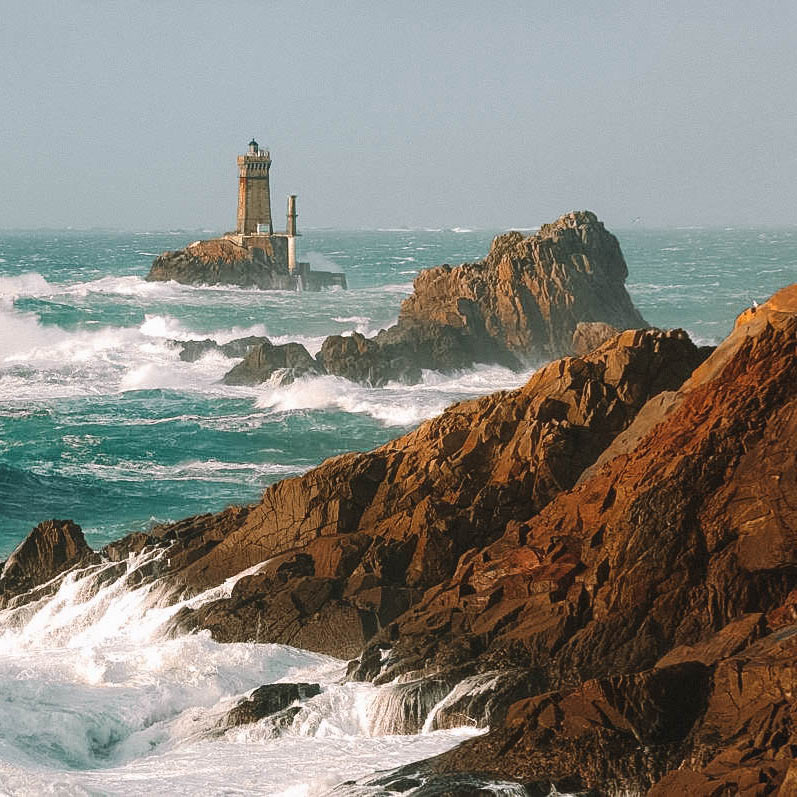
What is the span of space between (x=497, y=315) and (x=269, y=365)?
13.2 meters

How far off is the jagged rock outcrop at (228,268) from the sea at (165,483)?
8.21 feet

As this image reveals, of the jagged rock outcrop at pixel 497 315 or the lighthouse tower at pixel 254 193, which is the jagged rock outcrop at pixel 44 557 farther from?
the lighthouse tower at pixel 254 193

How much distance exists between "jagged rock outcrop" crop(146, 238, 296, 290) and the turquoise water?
285 centimetres

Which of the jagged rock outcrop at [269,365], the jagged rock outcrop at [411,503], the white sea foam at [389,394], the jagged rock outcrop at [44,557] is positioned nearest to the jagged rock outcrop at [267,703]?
the jagged rock outcrop at [411,503]

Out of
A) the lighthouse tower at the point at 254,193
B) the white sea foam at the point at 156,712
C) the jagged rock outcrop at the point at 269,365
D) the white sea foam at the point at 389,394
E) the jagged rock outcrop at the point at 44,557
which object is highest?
the lighthouse tower at the point at 254,193

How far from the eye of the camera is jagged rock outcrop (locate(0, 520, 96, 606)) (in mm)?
32688

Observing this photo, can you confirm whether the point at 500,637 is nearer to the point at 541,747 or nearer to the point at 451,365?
the point at 541,747

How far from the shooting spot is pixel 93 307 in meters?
113

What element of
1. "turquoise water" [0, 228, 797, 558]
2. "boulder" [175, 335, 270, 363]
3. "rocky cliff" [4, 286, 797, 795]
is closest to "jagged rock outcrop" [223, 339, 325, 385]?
"turquoise water" [0, 228, 797, 558]

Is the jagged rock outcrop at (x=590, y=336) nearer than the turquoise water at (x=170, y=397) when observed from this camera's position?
No

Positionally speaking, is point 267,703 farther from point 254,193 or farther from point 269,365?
point 254,193

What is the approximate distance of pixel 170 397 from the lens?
68438 mm

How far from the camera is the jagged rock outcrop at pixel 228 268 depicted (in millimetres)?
129000

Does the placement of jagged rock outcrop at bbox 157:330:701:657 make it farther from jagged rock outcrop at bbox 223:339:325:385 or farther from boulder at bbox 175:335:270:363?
boulder at bbox 175:335:270:363
